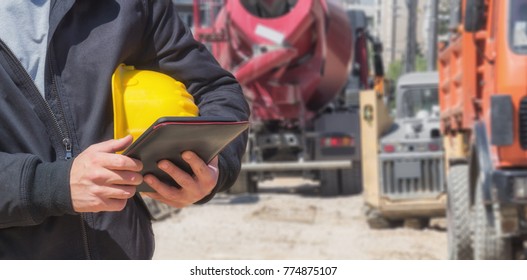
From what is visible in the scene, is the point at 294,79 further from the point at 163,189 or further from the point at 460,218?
the point at 163,189

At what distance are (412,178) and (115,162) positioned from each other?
9.01 meters

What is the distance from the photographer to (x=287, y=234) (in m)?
11.5

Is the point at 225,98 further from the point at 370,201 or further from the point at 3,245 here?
the point at 370,201

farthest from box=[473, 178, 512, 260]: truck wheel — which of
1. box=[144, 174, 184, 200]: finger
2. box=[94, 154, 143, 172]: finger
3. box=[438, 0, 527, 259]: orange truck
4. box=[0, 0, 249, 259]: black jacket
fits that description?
box=[94, 154, 143, 172]: finger

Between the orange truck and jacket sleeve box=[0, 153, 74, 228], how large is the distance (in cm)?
501

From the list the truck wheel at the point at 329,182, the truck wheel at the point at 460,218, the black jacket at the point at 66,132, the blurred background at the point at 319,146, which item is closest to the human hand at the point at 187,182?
the black jacket at the point at 66,132

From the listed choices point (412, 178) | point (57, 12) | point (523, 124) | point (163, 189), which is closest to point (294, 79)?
point (412, 178)

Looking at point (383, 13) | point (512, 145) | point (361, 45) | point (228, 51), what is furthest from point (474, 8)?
point (383, 13)

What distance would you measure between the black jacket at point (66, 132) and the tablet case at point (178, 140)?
6.2 inches

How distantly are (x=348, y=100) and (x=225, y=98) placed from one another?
1429 centimetres

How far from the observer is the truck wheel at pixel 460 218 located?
825 cm

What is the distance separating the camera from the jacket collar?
2.21 metres

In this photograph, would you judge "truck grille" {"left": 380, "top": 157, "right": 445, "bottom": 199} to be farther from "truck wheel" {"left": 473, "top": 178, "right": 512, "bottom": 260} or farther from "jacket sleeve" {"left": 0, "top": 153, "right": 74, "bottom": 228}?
"jacket sleeve" {"left": 0, "top": 153, "right": 74, "bottom": 228}

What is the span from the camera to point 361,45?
59.4 ft
